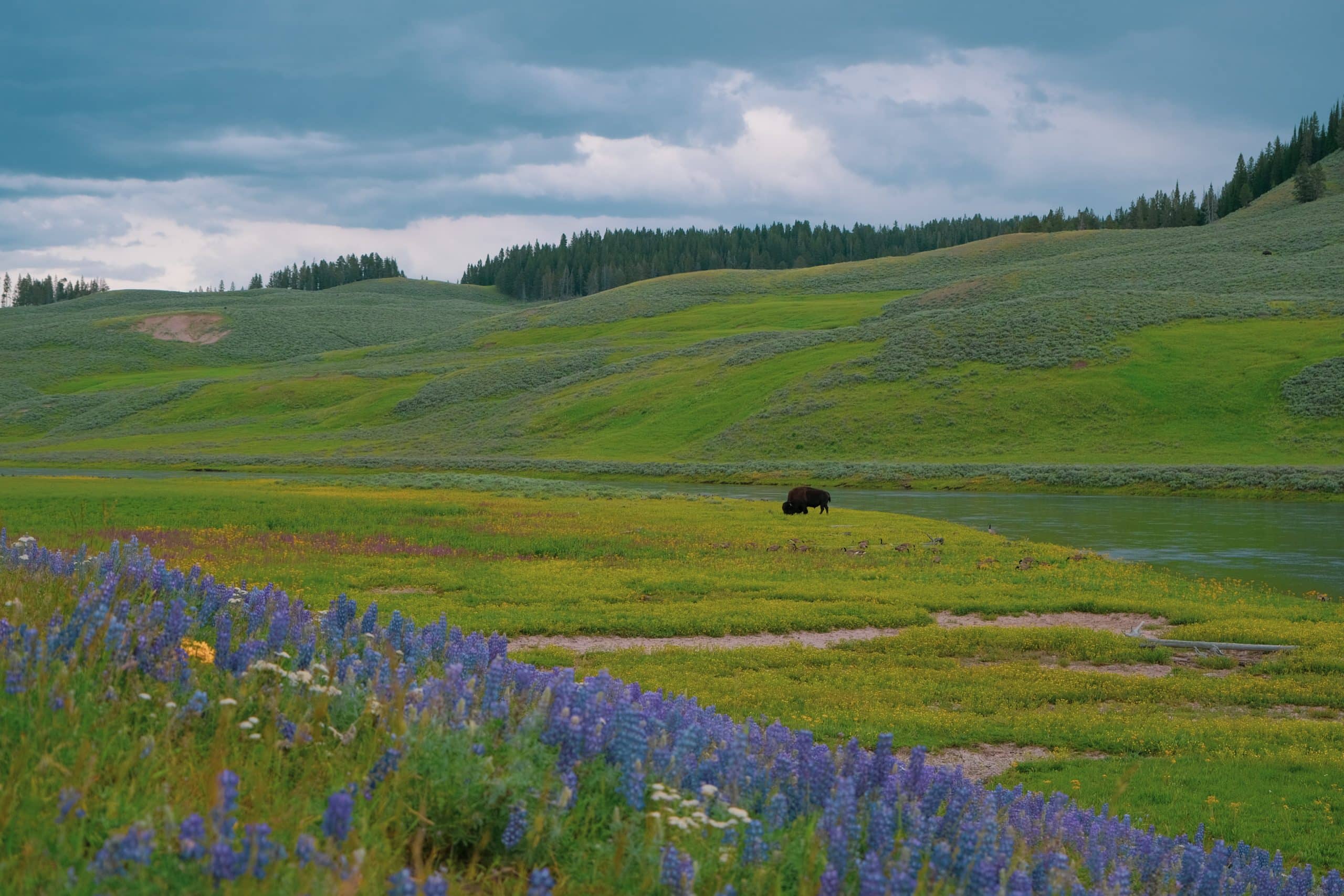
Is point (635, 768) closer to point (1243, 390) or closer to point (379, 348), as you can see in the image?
point (1243, 390)

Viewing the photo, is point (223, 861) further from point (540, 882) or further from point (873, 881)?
point (873, 881)

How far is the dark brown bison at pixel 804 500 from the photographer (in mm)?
44156

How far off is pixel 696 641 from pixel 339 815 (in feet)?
51.3

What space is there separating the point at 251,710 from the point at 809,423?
8198 cm

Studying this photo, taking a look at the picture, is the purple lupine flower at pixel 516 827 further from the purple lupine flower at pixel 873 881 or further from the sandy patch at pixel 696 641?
the sandy patch at pixel 696 641

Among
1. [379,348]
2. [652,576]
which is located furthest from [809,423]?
[379,348]

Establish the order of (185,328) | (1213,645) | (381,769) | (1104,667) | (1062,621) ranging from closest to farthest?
(381,769) → (1104,667) → (1213,645) → (1062,621) → (185,328)

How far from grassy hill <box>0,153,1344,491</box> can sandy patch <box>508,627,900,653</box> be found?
5361 centimetres

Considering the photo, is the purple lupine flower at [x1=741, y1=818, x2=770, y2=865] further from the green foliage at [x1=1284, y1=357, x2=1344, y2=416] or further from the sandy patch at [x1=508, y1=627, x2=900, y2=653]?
the green foliage at [x1=1284, y1=357, x2=1344, y2=416]

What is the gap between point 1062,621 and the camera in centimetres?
2209

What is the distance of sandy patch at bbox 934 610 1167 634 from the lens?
69.9ft

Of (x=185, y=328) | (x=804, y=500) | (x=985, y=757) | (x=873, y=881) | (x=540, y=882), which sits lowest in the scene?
(x=804, y=500)

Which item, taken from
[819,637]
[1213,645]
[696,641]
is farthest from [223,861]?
[1213,645]

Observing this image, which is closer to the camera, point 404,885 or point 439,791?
point 404,885
